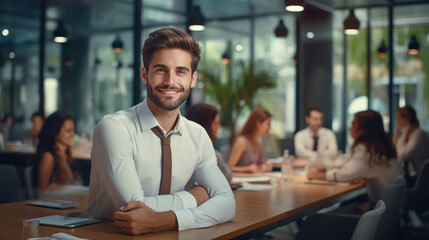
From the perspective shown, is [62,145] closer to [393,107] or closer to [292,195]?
[292,195]

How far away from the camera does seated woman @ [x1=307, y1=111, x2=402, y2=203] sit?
182 inches

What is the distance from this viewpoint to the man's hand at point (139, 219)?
236 centimetres

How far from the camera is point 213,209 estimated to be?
2627 millimetres

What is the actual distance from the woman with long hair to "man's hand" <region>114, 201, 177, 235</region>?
2447 mm

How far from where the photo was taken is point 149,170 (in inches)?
107

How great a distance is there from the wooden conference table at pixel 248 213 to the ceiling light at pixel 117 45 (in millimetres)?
3400

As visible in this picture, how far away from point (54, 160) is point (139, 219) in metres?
2.62

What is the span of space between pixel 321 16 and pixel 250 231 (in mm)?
8041

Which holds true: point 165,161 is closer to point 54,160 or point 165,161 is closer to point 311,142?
point 54,160

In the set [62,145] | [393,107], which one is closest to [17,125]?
[62,145]

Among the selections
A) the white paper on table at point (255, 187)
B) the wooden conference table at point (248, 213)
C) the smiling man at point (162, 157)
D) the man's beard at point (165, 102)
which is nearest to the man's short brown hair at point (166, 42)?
the smiling man at point (162, 157)

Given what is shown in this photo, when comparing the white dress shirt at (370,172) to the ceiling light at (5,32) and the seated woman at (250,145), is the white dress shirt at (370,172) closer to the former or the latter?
the seated woman at (250,145)

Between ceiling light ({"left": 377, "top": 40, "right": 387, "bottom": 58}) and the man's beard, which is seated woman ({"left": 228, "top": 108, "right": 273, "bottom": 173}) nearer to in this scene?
the man's beard

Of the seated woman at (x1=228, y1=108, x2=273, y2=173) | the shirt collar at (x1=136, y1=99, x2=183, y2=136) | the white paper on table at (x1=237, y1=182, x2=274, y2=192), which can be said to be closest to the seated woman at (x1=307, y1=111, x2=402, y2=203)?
the white paper on table at (x1=237, y1=182, x2=274, y2=192)
